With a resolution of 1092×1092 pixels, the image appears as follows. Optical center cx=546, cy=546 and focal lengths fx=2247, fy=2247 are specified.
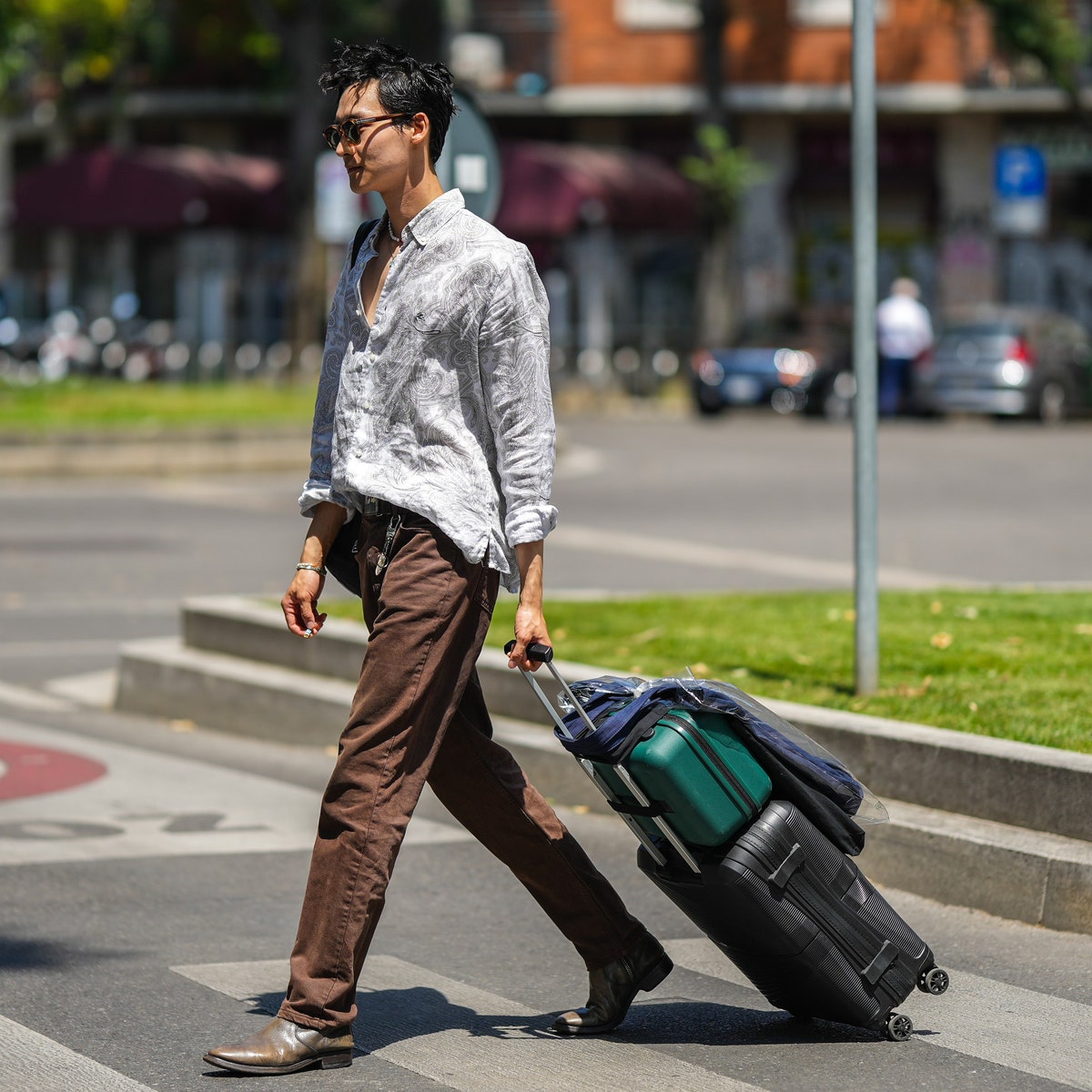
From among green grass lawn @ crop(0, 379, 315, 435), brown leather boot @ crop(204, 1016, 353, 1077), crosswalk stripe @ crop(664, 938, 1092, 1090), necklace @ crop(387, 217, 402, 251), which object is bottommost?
crosswalk stripe @ crop(664, 938, 1092, 1090)

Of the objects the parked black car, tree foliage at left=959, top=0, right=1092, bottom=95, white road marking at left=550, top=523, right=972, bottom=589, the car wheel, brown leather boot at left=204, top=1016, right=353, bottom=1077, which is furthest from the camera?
tree foliage at left=959, top=0, right=1092, bottom=95

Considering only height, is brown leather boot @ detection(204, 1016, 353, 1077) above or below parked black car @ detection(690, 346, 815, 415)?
below

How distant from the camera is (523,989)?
512 cm

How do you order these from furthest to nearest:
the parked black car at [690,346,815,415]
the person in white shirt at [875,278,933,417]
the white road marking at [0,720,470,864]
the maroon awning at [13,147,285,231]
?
the maroon awning at [13,147,285,231] → the parked black car at [690,346,815,415] → the person in white shirt at [875,278,933,417] → the white road marking at [0,720,470,864]

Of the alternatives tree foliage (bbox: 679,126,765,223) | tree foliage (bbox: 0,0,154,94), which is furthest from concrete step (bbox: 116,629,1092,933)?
tree foliage (bbox: 679,126,765,223)

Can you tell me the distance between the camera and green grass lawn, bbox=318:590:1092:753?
22.6 feet

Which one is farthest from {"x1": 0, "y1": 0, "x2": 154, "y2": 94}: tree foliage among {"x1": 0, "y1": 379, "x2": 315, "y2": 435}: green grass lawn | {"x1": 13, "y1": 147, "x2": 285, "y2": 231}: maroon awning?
{"x1": 0, "y1": 379, "x2": 315, "y2": 435}: green grass lawn

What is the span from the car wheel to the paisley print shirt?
24.9 m

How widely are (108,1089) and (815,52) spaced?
3551cm

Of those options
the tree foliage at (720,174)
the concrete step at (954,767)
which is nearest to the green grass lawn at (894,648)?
the concrete step at (954,767)

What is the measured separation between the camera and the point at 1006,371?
92.5ft

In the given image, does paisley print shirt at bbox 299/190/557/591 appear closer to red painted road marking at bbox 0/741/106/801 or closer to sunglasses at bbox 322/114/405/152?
sunglasses at bbox 322/114/405/152

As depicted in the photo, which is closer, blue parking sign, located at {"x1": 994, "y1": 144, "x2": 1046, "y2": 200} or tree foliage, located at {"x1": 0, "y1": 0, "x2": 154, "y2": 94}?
tree foliage, located at {"x1": 0, "y1": 0, "x2": 154, "y2": 94}

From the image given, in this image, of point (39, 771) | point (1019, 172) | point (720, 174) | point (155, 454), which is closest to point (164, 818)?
point (39, 771)
